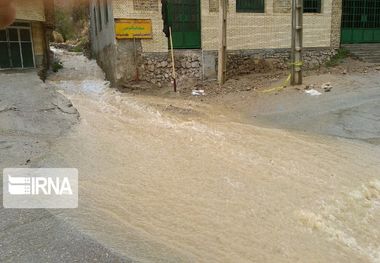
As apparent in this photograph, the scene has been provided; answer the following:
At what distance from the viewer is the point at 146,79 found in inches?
479

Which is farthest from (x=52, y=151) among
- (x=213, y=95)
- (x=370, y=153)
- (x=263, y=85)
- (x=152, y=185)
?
(x=263, y=85)

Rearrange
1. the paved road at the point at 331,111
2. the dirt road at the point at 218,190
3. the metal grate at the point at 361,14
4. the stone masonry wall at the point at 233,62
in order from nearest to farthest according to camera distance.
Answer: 1. the dirt road at the point at 218,190
2. the paved road at the point at 331,111
3. the stone masonry wall at the point at 233,62
4. the metal grate at the point at 361,14

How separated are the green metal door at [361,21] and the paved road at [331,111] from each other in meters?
4.53

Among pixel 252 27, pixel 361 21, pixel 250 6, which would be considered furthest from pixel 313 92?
pixel 361 21

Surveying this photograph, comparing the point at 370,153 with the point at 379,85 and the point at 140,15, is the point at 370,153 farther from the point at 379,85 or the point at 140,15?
the point at 140,15

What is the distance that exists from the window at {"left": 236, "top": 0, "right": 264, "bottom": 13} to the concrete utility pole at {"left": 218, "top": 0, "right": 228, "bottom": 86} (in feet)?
5.21

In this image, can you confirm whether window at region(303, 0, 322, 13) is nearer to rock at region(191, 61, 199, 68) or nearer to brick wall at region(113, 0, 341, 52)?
brick wall at region(113, 0, 341, 52)

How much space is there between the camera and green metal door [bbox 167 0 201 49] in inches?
476

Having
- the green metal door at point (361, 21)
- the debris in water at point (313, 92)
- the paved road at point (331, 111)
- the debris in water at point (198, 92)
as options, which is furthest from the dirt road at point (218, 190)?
the green metal door at point (361, 21)

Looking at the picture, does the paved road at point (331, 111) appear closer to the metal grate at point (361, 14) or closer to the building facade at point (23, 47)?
the metal grate at point (361, 14)

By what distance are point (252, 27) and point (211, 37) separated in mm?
1611

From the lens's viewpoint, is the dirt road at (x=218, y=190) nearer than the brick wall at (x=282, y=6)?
Yes

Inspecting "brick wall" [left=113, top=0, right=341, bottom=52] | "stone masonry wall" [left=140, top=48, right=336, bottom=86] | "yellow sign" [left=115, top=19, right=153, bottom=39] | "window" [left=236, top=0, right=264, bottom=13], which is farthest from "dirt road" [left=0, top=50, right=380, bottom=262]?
"window" [left=236, top=0, right=264, bottom=13]

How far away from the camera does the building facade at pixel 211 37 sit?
11.8 meters
